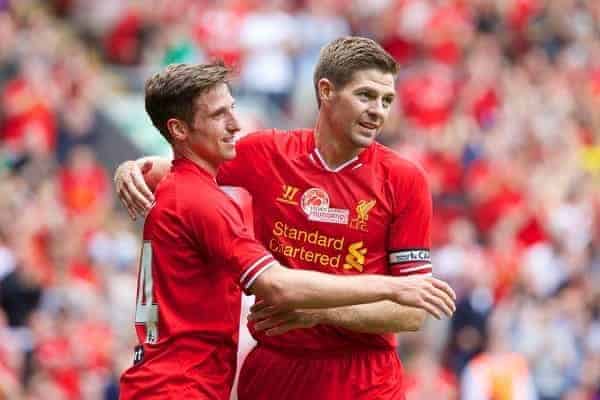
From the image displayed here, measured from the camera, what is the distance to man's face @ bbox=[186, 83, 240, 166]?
6.73 m

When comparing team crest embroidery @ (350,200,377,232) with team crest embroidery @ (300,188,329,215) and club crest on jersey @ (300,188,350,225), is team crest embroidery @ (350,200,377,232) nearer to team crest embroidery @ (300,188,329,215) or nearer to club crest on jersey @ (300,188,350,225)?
club crest on jersey @ (300,188,350,225)

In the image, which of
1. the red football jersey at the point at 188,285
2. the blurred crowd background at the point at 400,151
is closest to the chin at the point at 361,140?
the red football jersey at the point at 188,285

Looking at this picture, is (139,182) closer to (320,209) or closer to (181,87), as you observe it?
(181,87)

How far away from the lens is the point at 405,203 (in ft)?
23.7

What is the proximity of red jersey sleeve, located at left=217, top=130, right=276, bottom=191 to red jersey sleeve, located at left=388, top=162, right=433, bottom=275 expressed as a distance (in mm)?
642

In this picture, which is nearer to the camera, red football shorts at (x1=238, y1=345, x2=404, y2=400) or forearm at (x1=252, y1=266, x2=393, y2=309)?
forearm at (x1=252, y1=266, x2=393, y2=309)

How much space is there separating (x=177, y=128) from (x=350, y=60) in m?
0.92

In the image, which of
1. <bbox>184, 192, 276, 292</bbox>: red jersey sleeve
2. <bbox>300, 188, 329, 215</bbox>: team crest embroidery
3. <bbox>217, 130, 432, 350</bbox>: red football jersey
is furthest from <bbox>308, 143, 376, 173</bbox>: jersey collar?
<bbox>184, 192, 276, 292</bbox>: red jersey sleeve

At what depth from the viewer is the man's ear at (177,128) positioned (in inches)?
266

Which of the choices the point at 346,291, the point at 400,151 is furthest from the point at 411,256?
the point at 400,151

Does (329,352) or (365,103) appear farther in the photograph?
(329,352)

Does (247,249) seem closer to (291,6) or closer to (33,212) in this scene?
(33,212)

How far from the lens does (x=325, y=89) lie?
7.34 metres

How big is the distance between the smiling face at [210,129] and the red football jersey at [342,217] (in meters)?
0.66
